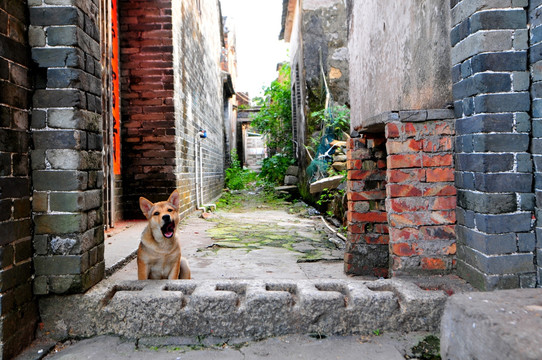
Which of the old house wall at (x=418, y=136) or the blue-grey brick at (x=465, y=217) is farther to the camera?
the old house wall at (x=418, y=136)

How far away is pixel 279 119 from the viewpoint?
1547 cm

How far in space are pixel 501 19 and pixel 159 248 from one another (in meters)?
2.75

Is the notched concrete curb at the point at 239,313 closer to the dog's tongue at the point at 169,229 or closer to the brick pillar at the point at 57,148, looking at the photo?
the brick pillar at the point at 57,148

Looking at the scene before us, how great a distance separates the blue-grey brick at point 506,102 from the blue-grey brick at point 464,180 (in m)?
0.42

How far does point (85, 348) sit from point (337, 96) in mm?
9339

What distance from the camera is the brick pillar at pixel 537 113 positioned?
2.18m

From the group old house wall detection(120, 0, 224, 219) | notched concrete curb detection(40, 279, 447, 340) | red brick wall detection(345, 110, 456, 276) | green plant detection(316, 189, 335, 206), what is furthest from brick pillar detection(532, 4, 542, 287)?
green plant detection(316, 189, 335, 206)

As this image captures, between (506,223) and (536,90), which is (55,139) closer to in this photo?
(506,223)

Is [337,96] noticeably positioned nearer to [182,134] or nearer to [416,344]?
[182,134]

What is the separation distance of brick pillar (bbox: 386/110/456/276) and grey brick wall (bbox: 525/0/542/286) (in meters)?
0.50

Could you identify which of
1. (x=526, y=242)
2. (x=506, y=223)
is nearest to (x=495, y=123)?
(x=506, y=223)

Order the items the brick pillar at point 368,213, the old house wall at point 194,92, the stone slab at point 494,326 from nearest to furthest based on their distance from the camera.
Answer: the stone slab at point 494,326 < the brick pillar at point 368,213 < the old house wall at point 194,92

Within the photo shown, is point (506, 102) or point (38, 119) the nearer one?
point (506, 102)

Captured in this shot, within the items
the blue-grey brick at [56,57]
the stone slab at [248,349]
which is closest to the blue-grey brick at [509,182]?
the stone slab at [248,349]
